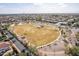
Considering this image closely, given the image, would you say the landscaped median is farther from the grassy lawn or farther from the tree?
the tree

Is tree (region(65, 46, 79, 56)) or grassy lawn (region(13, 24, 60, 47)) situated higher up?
grassy lawn (region(13, 24, 60, 47))

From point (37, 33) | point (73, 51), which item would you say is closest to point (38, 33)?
point (37, 33)

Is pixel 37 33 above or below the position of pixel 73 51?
above

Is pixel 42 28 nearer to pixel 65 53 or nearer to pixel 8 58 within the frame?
pixel 65 53

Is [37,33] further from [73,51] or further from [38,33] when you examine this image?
[73,51]

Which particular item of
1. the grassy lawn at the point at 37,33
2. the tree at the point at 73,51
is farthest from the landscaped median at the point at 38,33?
the tree at the point at 73,51

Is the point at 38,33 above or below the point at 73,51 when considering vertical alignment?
above

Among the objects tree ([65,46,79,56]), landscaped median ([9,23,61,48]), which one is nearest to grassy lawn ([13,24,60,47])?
landscaped median ([9,23,61,48])
